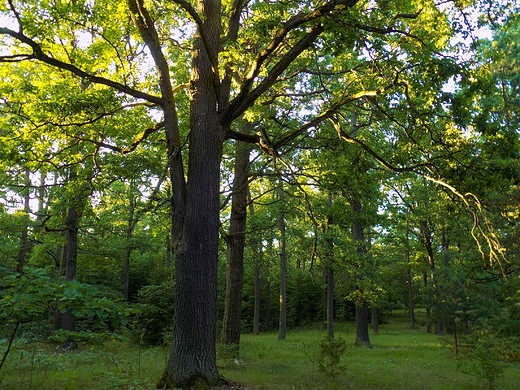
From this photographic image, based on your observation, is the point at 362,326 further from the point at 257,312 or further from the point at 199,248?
the point at 199,248

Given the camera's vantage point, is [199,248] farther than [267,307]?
No

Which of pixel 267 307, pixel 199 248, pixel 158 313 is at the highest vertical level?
pixel 199 248

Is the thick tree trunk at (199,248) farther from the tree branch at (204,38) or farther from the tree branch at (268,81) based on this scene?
the tree branch at (268,81)

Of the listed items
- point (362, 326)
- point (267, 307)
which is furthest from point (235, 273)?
point (267, 307)

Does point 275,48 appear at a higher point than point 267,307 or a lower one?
higher

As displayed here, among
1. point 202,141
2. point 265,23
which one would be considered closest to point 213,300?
point 202,141

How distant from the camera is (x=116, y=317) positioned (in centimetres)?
433

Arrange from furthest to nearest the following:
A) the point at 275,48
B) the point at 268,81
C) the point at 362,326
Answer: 1. the point at 362,326
2. the point at 268,81
3. the point at 275,48

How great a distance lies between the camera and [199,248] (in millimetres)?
6070

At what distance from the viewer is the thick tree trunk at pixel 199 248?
569cm

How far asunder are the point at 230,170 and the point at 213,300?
328 inches

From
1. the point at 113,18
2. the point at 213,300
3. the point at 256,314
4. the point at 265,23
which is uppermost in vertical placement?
the point at 113,18

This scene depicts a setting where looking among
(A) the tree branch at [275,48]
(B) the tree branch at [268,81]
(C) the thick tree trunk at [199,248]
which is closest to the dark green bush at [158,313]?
(C) the thick tree trunk at [199,248]

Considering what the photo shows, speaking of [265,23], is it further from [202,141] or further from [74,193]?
Answer: [74,193]
